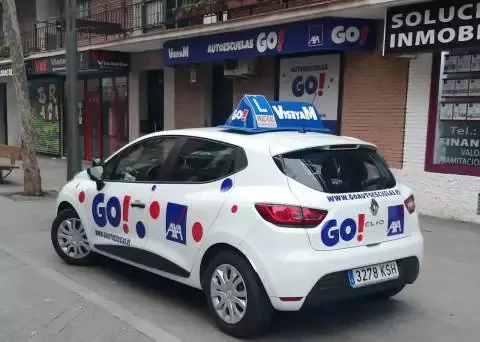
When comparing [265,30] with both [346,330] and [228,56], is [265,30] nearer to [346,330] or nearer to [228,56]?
[228,56]

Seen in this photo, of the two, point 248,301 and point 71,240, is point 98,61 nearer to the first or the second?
point 71,240


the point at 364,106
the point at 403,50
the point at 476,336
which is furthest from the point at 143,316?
the point at 364,106

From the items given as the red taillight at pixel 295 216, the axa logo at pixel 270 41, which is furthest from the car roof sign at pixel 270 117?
the axa logo at pixel 270 41

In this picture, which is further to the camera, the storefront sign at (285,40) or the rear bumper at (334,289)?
the storefront sign at (285,40)

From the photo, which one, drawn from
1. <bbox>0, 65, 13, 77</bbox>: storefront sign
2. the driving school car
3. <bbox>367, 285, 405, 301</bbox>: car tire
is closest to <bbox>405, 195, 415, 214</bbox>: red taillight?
the driving school car

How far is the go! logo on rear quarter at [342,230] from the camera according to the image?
13.4 feet

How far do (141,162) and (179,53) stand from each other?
826 cm

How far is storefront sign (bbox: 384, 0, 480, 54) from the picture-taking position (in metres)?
8.01

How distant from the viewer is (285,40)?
10594mm

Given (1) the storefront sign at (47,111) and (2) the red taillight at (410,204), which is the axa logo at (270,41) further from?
(1) the storefront sign at (47,111)

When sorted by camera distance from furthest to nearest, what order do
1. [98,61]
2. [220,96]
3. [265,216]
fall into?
[98,61] < [220,96] < [265,216]

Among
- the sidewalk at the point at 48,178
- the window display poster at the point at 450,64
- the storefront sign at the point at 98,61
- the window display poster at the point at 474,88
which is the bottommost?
the sidewalk at the point at 48,178

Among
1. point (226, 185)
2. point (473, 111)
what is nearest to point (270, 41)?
point (473, 111)

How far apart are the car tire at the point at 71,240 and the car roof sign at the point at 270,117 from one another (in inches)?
83.5
